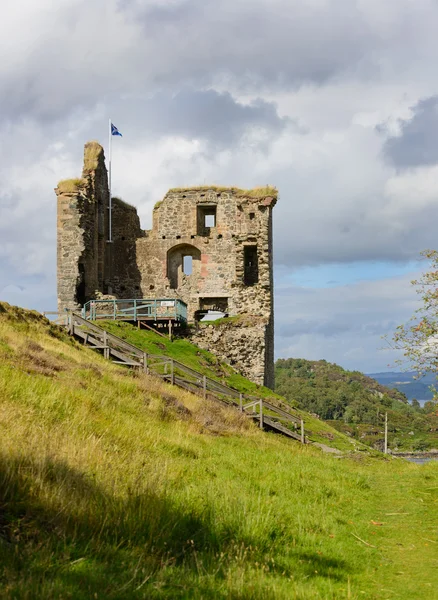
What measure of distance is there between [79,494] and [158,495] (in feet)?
3.50

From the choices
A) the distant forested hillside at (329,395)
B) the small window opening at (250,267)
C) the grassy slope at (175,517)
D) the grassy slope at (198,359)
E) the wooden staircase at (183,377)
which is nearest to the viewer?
the grassy slope at (175,517)

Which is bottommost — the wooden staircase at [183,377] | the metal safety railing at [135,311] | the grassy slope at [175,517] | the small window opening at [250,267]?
the grassy slope at [175,517]

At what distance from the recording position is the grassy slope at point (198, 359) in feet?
94.8

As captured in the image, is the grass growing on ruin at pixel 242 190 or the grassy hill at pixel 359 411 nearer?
the grass growing on ruin at pixel 242 190

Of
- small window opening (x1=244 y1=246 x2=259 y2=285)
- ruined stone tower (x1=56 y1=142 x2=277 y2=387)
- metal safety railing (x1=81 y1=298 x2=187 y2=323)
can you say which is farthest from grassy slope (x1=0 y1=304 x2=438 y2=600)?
small window opening (x1=244 y1=246 x2=259 y2=285)

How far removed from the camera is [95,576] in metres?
5.19

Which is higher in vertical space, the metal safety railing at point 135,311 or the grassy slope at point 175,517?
the metal safety railing at point 135,311

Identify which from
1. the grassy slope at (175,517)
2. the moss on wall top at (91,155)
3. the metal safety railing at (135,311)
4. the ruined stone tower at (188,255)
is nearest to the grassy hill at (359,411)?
the ruined stone tower at (188,255)

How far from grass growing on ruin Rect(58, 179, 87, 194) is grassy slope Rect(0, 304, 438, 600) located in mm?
24121

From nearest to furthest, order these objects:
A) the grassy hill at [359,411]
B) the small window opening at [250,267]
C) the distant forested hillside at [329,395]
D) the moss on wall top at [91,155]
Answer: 1. the moss on wall top at [91,155]
2. the small window opening at [250,267]
3. the grassy hill at [359,411]
4. the distant forested hillside at [329,395]

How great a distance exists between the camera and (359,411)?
11719 centimetres

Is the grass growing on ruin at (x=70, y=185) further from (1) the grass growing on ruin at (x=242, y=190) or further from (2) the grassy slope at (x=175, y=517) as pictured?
(2) the grassy slope at (x=175, y=517)

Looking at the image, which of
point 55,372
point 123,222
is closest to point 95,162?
point 123,222

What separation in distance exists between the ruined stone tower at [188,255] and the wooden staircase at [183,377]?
7389 millimetres
